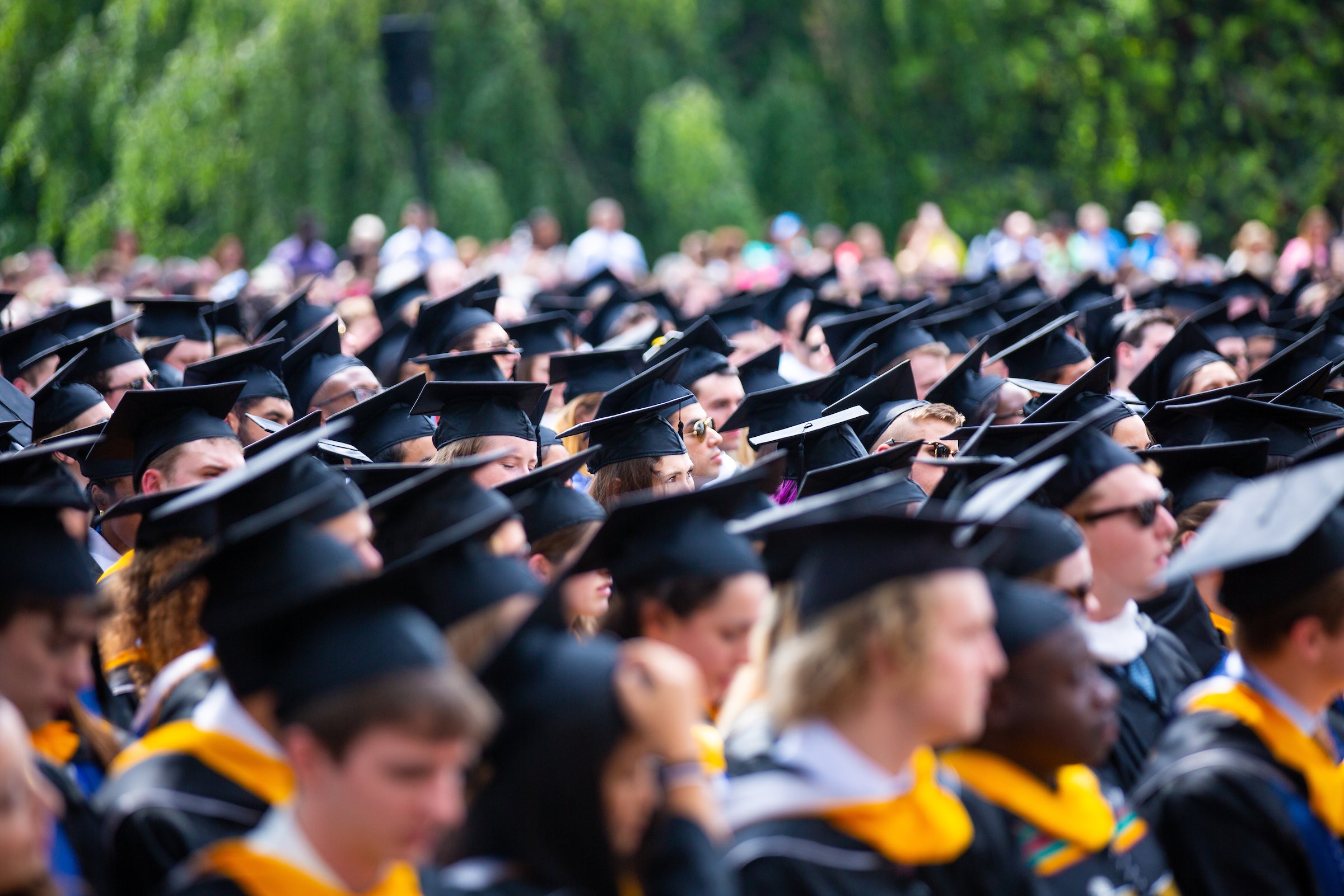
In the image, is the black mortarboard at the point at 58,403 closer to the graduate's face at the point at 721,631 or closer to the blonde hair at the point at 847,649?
the graduate's face at the point at 721,631

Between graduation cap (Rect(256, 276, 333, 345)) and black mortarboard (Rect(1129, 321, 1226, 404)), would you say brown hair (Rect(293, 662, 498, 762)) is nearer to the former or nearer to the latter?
black mortarboard (Rect(1129, 321, 1226, 404))

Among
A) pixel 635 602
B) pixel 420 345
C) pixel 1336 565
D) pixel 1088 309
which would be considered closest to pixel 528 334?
pixel 420 345

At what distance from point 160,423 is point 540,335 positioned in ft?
10.3

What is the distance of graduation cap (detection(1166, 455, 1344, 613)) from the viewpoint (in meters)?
2.75

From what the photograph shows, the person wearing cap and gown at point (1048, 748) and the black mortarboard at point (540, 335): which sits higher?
the person wearing cap and gown at point (1048, 748)

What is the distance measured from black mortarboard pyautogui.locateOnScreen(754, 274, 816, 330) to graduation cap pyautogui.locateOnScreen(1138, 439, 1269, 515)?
5454mm

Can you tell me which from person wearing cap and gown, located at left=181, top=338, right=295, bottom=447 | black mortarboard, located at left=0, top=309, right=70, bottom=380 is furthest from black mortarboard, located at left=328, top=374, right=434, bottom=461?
black mortarboard, located at left=0, top=309, right=70, bottom=380

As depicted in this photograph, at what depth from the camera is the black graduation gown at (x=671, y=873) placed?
2.10m

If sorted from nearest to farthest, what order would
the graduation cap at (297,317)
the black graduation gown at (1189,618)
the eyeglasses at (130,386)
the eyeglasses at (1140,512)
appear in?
the eyeglasses at (1140,512), the black graduation gown at (1189,618), the eyeglasses at (130,386), the graduation cap at (297,317)

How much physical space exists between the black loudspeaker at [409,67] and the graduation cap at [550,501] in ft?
36.1

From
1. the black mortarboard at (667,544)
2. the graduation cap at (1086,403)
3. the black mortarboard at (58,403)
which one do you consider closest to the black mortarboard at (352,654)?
the black mortarboard at (667,544)

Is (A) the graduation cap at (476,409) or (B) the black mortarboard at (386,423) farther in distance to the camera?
(B) the black mortarboard at (386,423)

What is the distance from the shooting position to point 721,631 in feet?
9.27

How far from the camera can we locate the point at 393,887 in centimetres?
216
